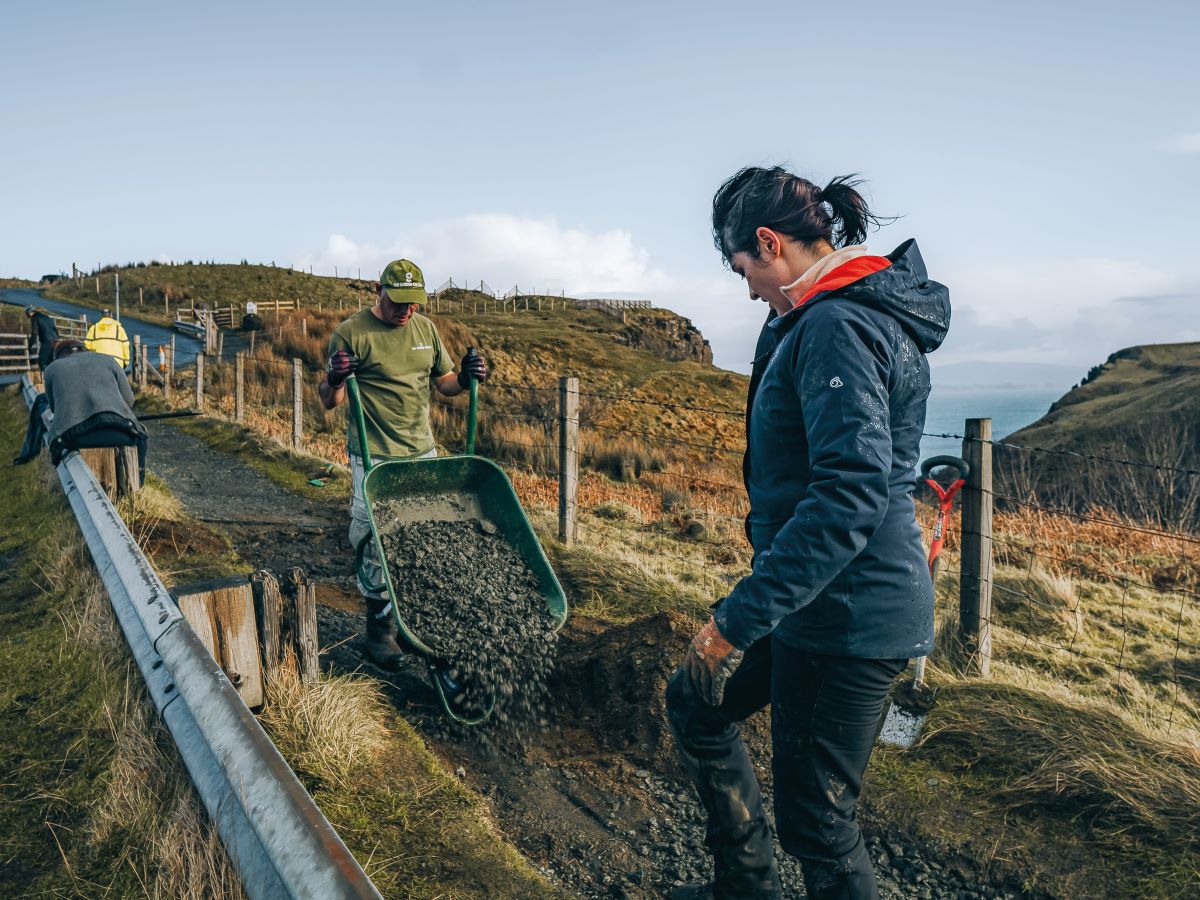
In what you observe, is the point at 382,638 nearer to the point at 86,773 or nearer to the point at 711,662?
the point at 86,773

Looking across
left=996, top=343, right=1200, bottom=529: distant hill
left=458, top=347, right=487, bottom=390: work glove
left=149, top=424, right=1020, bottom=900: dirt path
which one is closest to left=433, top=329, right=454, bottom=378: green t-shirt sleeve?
left=458, top=347, right=487, bottom=390: work glove

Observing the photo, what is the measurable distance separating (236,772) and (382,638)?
2762 mm

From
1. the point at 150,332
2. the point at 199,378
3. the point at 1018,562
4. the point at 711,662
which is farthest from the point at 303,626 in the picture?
the point at 150,332

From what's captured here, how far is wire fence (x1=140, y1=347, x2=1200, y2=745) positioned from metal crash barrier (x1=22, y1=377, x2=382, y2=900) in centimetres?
300

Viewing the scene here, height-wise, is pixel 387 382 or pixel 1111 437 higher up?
pixel 387 382

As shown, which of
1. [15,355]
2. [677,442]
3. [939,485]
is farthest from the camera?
[15,355]

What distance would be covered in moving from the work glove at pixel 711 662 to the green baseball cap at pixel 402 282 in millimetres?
2762

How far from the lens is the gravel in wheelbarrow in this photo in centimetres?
383

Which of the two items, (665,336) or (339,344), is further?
(665,336)

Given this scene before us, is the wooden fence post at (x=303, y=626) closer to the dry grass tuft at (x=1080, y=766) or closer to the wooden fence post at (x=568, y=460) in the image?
the dry grass tuft at (x=1080, y=766)

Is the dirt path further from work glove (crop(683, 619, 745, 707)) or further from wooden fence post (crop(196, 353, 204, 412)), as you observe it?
wooden fence post (crop(196, 353, 204, 412))

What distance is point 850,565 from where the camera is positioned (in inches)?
74.0

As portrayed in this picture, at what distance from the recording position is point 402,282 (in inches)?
168

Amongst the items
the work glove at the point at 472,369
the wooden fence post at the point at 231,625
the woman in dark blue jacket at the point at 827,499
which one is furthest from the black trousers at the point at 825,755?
the work glove at the point at 472,369
